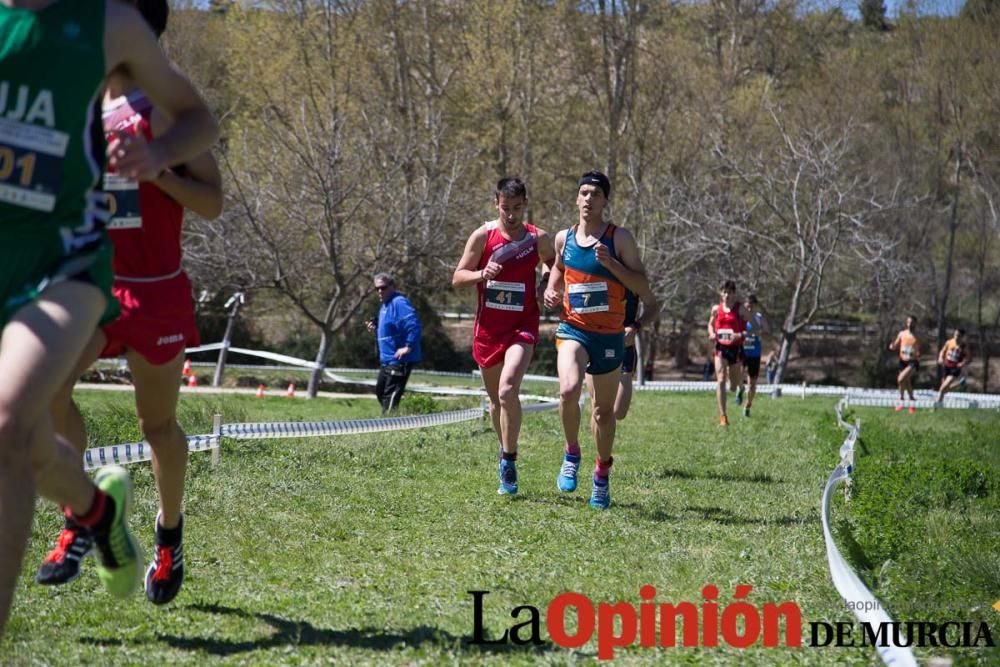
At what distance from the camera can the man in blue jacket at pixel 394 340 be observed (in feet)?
58.4

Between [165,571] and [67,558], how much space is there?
0.48 m

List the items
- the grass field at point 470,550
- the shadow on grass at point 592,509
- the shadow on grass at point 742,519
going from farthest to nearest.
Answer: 1. the shadow on grass at point 592,509
2. the shadow on grass at point 742,519
3. the grass field at point 470,550

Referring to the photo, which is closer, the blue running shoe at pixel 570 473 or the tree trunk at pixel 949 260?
the blue running shoe at pixel 570 473

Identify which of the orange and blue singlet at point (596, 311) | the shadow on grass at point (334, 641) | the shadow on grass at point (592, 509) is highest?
the orange and blue singlet at point (596, 311)

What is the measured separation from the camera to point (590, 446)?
13180mm

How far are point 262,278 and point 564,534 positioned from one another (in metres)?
27.2

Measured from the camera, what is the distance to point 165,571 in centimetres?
A: 503

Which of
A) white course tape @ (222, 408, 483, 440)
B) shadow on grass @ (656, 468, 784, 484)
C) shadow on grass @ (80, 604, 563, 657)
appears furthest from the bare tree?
shadow on grass @ (80, 604, 563, 657)

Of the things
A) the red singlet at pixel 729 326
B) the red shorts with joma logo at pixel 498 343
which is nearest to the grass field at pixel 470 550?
the red shorts with joma logo at pixel 498 343

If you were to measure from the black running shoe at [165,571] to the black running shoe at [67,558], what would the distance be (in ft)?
1.30

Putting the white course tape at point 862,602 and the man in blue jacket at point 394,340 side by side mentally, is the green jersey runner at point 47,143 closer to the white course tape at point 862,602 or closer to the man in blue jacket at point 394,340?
the white course tape at point 862,602

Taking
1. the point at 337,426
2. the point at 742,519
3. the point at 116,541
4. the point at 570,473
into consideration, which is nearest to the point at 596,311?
the point at 570,473

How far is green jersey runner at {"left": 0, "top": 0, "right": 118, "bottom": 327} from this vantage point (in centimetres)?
350

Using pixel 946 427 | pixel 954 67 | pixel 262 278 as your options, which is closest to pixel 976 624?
pixel 946 427
